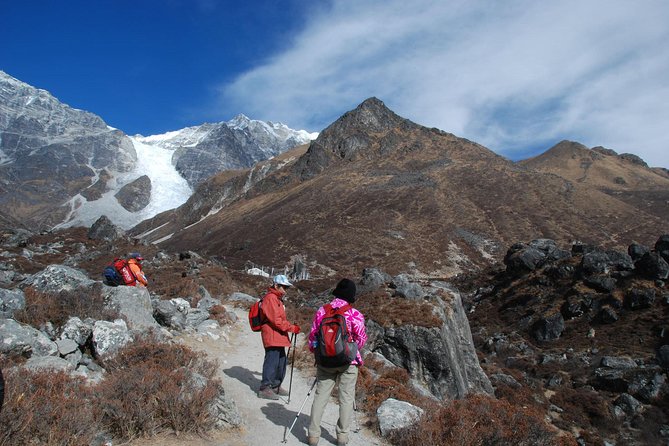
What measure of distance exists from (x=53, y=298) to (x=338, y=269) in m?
47.6

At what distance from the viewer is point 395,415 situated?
7129 millimetres

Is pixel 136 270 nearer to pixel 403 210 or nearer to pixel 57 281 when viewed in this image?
pixel 57 281

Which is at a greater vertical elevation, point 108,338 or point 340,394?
point 340,394

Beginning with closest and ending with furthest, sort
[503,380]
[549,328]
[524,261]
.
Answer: [503,380] < [549,328] < [524,261]

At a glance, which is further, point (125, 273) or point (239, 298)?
point (239, 298)

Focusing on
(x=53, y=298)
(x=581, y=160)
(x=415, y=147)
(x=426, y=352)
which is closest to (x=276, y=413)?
(x=53, y=298)

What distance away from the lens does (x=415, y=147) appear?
350 ft

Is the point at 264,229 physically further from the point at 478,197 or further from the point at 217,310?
the point at 217,310

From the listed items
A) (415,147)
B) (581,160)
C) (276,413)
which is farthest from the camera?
(581,160)

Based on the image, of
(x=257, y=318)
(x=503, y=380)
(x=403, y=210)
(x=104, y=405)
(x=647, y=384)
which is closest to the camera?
(x=104, y=405)

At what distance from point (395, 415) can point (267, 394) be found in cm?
234

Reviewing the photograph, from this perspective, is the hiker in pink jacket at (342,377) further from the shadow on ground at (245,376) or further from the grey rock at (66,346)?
the grey rock at (66,346)

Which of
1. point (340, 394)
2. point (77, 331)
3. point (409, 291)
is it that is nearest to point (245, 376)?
point (77, 331)

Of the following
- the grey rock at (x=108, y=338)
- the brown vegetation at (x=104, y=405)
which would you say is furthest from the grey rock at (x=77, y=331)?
the brown vegetation at (x=104, y=405)
